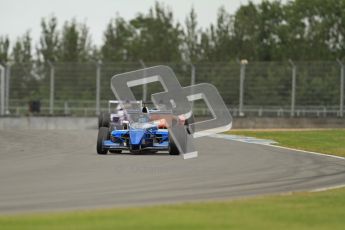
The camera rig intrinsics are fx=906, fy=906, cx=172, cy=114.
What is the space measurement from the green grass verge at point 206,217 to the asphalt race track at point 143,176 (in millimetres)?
744

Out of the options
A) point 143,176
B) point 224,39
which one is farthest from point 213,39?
point 143,176

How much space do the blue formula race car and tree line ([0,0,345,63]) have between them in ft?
147

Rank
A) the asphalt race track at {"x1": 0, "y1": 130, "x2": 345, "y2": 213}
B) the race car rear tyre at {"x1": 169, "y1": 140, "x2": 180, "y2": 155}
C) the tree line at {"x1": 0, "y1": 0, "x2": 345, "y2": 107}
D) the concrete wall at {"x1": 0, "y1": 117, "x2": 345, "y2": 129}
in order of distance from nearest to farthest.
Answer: the asphalt race track at {"x1": 0, "y1": 130, "x2": 345, "y2": 213}
the race car rear tyre at {"x1": 169, "y1": 140, "x2": 180, "y2": 155}
the concrete wall at {"x1": 0, "y1": 117, "x2": 345, "y2": 129}
the tree line at {"x1": 0, "y1": 0, "x2": 345, "y2": 107}

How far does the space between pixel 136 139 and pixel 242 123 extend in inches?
777

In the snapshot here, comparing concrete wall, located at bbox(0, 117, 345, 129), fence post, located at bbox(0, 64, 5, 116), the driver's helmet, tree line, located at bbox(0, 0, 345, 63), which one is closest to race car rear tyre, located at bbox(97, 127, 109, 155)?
the driver's helmet

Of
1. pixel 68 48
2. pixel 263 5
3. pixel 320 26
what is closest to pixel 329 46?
pixel 320 26

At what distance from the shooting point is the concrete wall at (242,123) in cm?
3847

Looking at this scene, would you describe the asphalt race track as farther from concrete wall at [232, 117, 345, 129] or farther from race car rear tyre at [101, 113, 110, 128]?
concrete wall at [232, 117, 345, 129]

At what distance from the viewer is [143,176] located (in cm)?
1385

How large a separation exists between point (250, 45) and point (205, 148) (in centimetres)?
4670

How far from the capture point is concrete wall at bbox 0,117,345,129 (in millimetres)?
38469

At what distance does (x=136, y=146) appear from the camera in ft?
64.7

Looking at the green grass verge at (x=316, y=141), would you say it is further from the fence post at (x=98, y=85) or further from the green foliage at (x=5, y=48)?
the green foliage at (x=5, y=48)

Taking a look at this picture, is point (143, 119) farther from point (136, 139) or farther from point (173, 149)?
point (173, 149)
